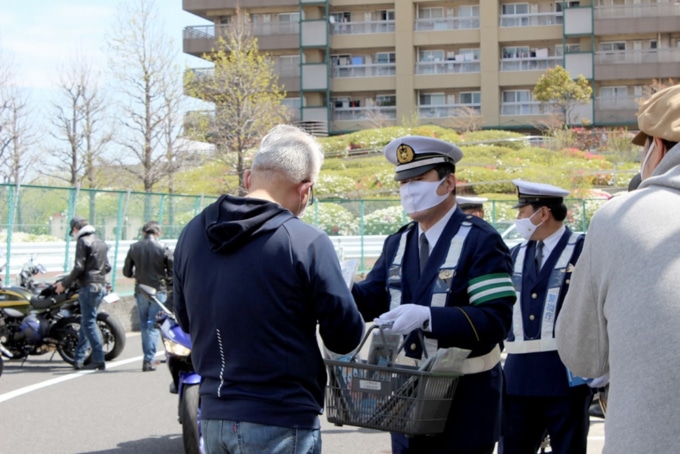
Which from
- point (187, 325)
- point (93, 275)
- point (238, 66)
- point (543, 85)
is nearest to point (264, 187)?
point (187, 325)

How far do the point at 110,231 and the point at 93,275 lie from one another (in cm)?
643

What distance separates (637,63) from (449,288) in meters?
60.8

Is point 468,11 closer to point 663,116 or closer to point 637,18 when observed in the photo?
point 637,18

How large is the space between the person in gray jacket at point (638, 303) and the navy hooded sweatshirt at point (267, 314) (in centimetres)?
106

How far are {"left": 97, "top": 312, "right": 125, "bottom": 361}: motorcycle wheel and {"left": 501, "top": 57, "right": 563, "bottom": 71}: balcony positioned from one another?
53.6 m

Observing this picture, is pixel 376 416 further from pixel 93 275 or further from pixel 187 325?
pixel 93 275

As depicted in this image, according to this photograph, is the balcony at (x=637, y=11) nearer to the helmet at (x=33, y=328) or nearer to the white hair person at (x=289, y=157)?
the helmet at (x=33, y=328)

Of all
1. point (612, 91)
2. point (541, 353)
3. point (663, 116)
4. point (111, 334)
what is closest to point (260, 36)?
point (612, 91)

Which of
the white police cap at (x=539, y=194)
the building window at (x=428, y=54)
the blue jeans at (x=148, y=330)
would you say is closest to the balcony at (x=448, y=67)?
the building window at (x=428, y=54)

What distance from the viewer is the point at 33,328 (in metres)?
12.8

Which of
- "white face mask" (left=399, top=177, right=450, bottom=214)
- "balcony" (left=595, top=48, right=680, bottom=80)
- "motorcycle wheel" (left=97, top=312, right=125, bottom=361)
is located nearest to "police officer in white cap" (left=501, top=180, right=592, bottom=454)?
"white face mask" (left=399, top=177, right=450, bottom=214)

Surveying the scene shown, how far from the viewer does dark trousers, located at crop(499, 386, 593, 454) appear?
5.31m

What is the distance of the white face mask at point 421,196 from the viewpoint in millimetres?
4367

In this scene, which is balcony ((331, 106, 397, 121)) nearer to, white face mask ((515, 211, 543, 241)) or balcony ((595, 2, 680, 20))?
balcony ((595, 2, 680, 20))
